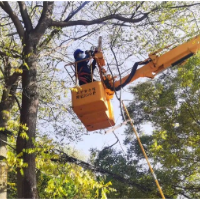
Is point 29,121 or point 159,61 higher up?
point 159,61

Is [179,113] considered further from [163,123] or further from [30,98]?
[30,98]

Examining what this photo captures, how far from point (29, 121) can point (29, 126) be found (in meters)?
0.09

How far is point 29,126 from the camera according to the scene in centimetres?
498

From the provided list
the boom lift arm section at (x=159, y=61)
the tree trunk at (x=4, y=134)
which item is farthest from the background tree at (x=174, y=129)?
the tree trunk at (x=4, y=134)

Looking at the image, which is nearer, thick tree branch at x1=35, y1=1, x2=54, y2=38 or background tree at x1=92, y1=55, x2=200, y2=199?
thick tree branch at x1=35, y1=1, x2=54, y2=38

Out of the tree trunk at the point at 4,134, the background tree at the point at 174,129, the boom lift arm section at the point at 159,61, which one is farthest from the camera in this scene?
the background tree at the point at 174,129

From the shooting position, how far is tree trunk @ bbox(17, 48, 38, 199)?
14.5 feet

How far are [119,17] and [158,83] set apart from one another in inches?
238

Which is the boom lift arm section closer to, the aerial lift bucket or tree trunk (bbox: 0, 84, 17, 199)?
the aerial lift bucket

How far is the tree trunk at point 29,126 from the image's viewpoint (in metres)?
4.43

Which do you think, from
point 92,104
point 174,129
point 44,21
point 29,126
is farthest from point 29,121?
point 174,129

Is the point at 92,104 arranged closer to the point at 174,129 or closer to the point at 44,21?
the point at 44,21

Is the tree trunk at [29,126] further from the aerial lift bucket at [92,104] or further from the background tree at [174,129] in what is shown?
the background tree at [174,129]

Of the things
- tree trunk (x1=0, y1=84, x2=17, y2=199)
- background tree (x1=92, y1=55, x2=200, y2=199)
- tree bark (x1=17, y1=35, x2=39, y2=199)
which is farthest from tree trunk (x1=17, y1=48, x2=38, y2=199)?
background tree (x1=92, y1=55, x2=200, y2=199)
